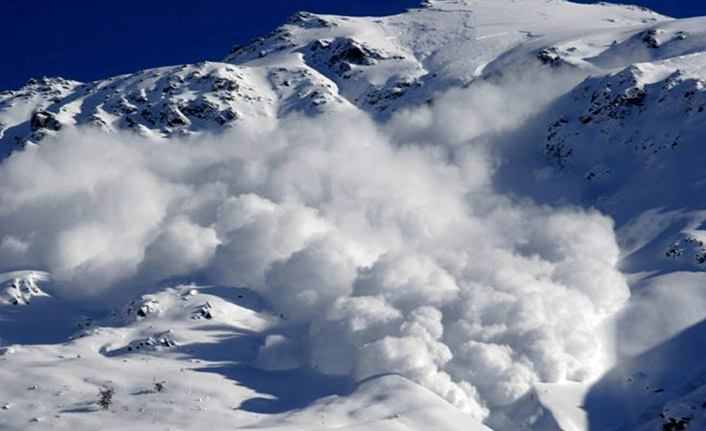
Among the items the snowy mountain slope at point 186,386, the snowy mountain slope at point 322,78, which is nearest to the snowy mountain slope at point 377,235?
the snowy mountain slope at point 186,386

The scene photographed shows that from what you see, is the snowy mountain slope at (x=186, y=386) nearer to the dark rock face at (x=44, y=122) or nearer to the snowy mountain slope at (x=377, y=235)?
the snowy mountain slope at (x=377, y=235)

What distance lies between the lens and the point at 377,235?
361ft

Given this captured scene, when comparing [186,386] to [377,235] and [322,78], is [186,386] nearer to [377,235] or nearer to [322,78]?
[377,235]

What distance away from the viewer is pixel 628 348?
7175 cm

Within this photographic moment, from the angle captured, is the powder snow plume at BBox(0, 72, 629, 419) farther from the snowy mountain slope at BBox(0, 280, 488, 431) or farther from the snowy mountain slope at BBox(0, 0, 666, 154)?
the snowy mountain slope at BBox(0, 0, 666, 154)

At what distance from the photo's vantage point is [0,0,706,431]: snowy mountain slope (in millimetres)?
66688

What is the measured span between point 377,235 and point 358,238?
3.32 metres

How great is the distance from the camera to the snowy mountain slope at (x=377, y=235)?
66.7m

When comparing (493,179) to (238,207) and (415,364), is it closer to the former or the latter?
(238,207)

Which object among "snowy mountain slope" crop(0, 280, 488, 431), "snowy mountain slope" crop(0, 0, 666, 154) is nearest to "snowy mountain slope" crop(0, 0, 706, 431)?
"snowy mountain slope" crop(0, 280, 488, 431)

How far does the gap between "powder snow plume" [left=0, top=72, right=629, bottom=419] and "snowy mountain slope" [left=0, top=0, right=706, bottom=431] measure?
1.30 feet

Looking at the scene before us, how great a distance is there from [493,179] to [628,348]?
52102 millimetres

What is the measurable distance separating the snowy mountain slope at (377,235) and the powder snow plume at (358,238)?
396 millimetres

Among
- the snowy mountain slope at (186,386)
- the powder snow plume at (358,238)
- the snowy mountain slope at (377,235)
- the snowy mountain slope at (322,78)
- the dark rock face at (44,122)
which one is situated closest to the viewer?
the snowy mountain slope at (186,386)
